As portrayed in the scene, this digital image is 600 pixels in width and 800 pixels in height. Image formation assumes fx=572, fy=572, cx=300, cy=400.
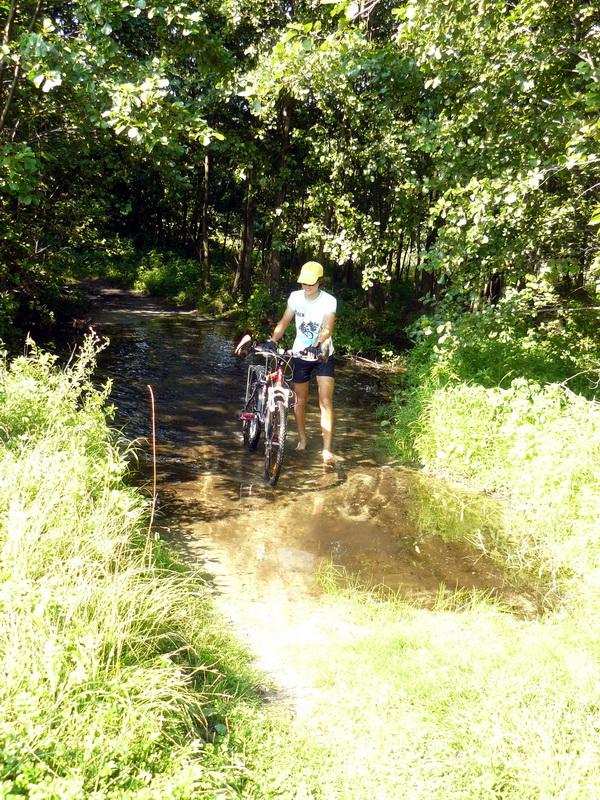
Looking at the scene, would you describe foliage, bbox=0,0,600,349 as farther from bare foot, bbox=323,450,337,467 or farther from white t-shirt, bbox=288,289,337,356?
bare foot, bbox=323,450,337,467

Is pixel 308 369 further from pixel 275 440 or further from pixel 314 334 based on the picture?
pixel 275 440

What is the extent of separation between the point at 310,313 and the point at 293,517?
8.34ft

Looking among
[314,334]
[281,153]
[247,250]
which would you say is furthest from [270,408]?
[247,250]

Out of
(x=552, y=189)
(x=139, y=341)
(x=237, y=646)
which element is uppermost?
(x=552, y=189)

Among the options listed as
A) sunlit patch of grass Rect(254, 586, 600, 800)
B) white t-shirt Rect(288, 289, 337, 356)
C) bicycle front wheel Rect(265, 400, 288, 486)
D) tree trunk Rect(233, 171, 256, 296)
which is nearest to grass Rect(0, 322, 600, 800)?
sunlit patch of grass Rect(254, 586, 600, 800)

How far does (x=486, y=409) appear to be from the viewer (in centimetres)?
716

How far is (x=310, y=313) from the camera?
6969 mm

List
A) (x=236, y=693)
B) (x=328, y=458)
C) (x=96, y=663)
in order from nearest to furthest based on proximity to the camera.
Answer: (x=96, y=663) → (x=236, y=693) → (x=328, y=458)

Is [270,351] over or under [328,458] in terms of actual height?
over

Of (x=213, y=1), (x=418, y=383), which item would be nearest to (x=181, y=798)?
(x=418, y=383)

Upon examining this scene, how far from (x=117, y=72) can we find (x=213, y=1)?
901 cm

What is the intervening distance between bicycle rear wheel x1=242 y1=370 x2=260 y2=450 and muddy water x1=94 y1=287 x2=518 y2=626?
17cm

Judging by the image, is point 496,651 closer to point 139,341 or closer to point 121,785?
point 121,785

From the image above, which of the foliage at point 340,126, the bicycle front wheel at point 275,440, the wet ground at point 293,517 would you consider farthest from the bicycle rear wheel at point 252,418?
the foliage at point 340,126
